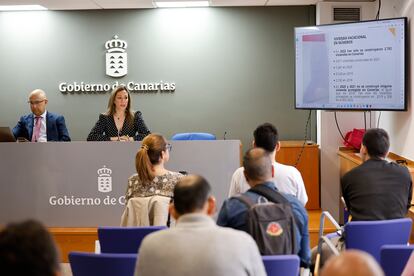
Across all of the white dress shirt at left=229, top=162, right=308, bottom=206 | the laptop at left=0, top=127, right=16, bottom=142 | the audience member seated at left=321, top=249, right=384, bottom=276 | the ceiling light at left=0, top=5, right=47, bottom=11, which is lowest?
the white dress shirt at left=229, top=162, right=308, bottom=206

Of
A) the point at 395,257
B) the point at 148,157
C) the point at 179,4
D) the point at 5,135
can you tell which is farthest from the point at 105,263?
the point at 179,4

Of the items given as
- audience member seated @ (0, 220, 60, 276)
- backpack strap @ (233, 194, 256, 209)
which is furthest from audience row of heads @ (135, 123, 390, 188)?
audience member seated @ (0, 220, 60, 276)

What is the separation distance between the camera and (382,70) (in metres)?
5.88

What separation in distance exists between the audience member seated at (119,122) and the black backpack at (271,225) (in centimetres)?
305

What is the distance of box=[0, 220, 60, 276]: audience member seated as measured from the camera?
59.0 inches

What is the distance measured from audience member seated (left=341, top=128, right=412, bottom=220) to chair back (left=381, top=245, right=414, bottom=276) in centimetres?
106

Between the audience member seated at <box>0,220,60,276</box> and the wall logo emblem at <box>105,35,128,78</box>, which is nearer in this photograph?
the audience member seated at <box>0,220,60,276</box>

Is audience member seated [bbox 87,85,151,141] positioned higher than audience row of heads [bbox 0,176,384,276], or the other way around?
audience member seated [bbox 87,85,151,141]

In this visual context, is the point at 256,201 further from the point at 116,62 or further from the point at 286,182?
the point at 116,62

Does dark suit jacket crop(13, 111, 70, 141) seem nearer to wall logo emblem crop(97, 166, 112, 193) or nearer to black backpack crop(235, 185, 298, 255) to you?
wall logo emblem crop(97, 166, 112, 193)

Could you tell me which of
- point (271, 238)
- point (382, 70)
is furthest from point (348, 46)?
point (271, 238)

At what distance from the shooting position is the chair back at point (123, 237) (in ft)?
11.2

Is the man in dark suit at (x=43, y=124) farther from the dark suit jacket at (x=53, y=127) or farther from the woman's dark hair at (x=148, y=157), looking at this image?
the woman's dark hair at (x=148, y=157)

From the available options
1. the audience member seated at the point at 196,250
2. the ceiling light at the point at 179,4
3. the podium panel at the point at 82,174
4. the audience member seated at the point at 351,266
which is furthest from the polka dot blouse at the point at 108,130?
the audience member seated at the point at 351,266
